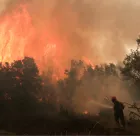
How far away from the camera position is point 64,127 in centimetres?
775

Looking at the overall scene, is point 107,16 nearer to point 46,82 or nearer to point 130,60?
point 130,60

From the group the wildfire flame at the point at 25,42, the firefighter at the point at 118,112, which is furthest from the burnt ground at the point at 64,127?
the wildfire flame at the point at 25,42

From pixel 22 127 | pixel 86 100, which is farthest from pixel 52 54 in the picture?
pixel 22 127

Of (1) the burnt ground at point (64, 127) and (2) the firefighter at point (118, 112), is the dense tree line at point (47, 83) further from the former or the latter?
(2) the firefighter at point (118, 112)

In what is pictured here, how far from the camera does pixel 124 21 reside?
8.91 m

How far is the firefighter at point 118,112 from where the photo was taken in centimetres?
796

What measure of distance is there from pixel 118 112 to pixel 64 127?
5.96ft

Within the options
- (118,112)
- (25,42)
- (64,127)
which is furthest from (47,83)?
(118,112)

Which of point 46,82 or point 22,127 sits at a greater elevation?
point 46,82

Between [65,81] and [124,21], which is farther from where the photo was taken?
[124,21]

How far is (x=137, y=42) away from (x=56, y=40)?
2.83m

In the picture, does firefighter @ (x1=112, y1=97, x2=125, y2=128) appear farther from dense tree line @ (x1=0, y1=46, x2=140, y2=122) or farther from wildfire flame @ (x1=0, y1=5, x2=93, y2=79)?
wildfire flame @ (x1=0, y1=5, x2=93, y2=79)

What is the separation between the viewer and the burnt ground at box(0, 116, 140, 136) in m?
7.68

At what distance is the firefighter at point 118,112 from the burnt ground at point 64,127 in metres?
0.21
